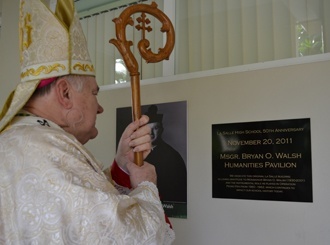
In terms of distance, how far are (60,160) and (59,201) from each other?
10 cm

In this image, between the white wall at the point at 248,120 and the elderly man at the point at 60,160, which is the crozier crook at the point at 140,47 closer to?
the elderly man at the point at 60,160

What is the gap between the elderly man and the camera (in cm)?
Answer: 97

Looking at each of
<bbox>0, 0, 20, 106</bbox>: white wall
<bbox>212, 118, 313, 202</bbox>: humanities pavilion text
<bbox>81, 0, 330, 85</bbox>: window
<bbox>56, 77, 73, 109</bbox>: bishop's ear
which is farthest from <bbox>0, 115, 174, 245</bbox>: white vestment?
<bbox>0, 0, 20, 106</bbox>: white wall

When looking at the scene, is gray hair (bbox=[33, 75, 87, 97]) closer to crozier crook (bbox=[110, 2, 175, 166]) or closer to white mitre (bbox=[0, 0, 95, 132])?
white mitre (bbox=[0, 0, 95, 132])

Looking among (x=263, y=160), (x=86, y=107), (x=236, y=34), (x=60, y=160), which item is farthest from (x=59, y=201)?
(x=236, y=34)

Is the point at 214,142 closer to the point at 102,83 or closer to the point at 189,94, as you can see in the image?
the point at 189,94

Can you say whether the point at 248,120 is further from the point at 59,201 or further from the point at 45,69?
the point at 59,201

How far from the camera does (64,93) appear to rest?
1189 millimetres

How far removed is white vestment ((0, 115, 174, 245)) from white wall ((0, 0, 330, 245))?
0.80m

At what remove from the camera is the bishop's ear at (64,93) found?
1180 mm

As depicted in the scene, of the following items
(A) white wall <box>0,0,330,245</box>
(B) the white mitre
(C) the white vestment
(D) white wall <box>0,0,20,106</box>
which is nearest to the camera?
(C) the white vestment

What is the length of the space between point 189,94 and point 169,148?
0.28 meters

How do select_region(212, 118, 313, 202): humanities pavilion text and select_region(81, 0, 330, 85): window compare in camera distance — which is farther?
select_region(81, 0, 330, 85): window

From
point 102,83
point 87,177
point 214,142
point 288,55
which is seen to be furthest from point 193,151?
point 87,177
